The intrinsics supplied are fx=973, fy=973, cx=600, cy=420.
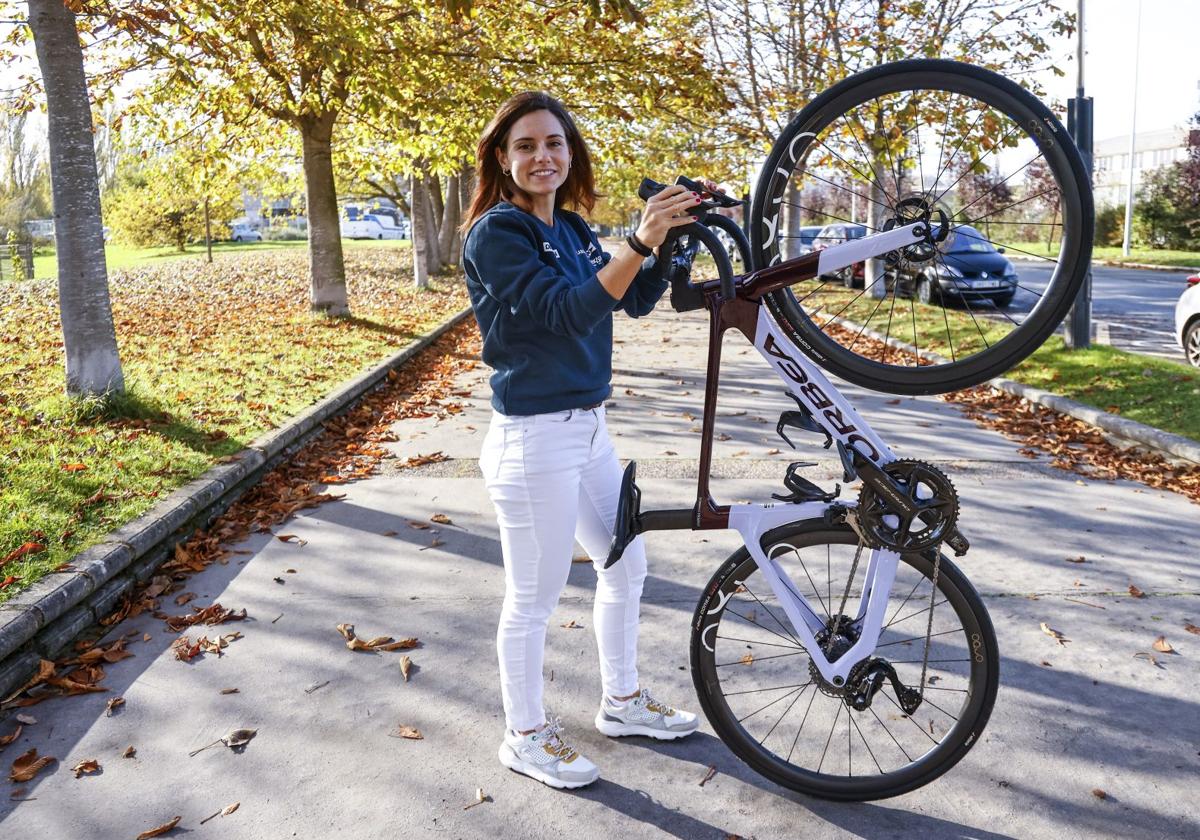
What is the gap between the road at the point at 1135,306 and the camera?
553 inches

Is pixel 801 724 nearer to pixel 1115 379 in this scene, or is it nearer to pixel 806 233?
pixel 1115 379

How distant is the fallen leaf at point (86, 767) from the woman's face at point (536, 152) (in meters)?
2.37

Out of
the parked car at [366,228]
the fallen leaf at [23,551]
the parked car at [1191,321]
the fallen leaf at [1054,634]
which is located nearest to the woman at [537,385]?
the fallen leaf at [1054,634]

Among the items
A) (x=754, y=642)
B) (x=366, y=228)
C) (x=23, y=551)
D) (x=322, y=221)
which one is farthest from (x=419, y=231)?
(x=366, y=228)

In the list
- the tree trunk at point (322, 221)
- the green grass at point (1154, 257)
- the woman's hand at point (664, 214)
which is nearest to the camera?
the woman's hand at point (664, 214)

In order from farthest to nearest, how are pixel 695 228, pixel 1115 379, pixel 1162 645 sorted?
pixel 1115 379 < pixel 1162 645 < pixel 695 228

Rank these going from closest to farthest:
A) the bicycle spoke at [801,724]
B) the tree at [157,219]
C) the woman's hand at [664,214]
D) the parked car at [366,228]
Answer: the woman's hand at [664,214] < the bicycle spoke at [801,724] < the tree at [157,219] < the parked car at [366,228]

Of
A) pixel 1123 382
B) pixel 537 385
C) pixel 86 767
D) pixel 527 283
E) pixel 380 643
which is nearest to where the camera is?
pixel 527 283

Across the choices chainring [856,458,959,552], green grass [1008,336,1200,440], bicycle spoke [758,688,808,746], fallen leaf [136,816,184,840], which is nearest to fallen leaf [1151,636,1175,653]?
bicycle spoke [758,688,808,746]

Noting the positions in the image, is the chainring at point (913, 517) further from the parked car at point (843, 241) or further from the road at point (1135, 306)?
the road at point (1135, 306)

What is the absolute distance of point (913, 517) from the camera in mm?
2756

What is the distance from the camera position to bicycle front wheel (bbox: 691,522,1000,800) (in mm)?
2914

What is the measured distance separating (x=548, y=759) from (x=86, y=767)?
1.54m

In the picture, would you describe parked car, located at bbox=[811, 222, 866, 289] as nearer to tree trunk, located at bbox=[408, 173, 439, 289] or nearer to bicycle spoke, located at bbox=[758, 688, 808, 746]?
bicycle spoke, located at bbox=[758, 688, 808, 746]
